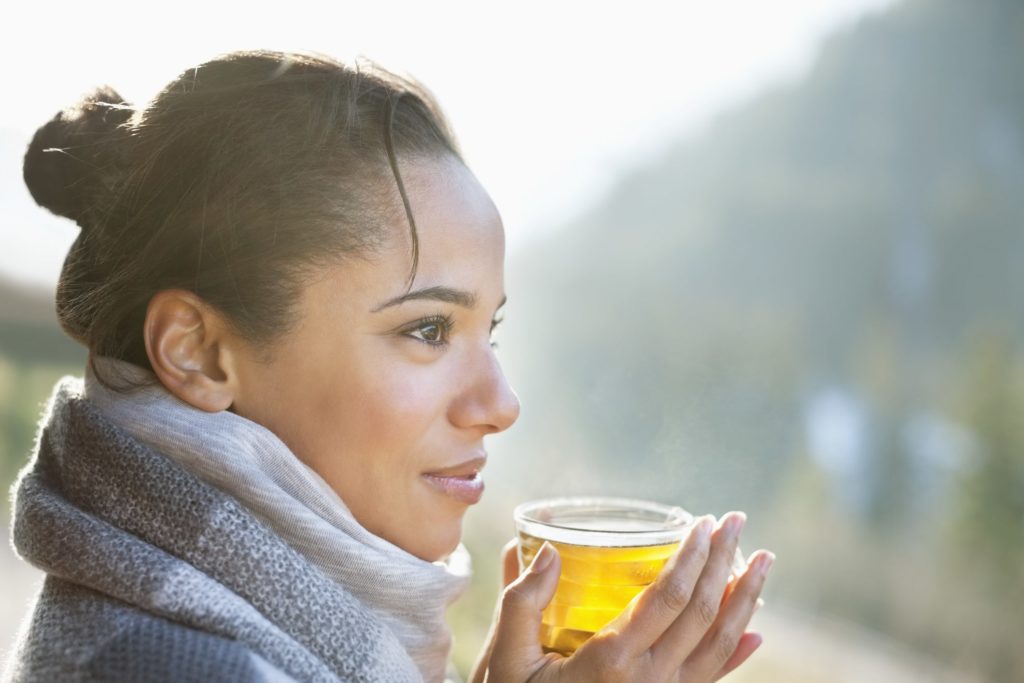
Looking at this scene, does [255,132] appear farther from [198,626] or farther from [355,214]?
[198,626]

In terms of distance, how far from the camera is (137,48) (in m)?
1.89

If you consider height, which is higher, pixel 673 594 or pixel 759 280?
pixel 673 594

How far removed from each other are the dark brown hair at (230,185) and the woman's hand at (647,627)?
40cm

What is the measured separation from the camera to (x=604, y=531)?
102cm

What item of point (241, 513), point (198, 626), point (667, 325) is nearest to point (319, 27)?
point (241, 513)

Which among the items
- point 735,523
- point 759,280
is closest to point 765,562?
point 735,523

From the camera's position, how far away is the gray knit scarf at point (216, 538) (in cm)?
89

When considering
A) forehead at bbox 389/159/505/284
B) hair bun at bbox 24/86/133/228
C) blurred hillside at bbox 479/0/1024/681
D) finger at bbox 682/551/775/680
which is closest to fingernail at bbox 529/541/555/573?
finger at bbox 682/551/775/680

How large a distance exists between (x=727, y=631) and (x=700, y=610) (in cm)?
7

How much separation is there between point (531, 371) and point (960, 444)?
267cm

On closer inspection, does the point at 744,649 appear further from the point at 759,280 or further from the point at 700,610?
the point at 759,280

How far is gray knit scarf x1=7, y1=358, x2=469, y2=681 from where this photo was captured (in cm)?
89

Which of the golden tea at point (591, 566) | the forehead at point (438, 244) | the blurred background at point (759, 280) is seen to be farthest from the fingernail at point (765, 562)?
the blurred background at point (759, 280)

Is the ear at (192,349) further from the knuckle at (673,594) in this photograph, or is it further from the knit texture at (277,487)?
the knuckle at (673,594)
